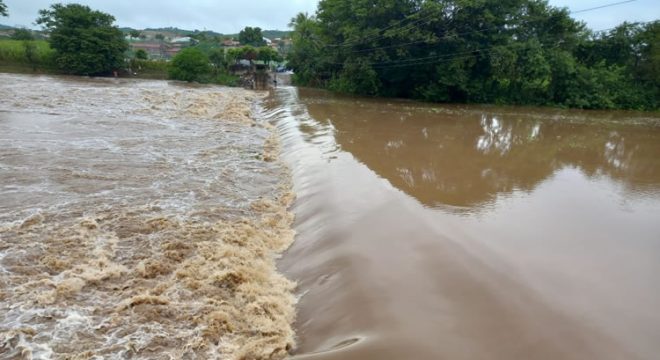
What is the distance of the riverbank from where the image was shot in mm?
4137

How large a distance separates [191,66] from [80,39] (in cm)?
883

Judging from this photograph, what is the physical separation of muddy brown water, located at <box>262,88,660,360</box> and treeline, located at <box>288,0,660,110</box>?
40.6 feet

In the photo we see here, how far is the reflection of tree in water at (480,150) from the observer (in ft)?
30.5

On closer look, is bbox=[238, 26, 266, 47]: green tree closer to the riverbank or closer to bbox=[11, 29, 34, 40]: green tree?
bbox=[11, 29, 34, 40]: green tree

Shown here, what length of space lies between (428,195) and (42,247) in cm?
622

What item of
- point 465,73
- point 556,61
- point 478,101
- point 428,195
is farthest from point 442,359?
point 556,61

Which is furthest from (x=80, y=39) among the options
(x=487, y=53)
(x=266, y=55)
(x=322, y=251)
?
(x=322, y=251)

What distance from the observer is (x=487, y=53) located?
23.7m

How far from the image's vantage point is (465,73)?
79.4 feet

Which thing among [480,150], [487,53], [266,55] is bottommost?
[480,150]

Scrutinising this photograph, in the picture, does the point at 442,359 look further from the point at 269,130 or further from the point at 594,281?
the point at 269,130

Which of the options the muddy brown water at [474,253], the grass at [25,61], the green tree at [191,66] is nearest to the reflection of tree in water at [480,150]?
the muddy brown water at [474,253]

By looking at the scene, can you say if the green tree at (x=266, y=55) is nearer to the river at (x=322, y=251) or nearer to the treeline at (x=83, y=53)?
the treeline at (x=83, y=53)

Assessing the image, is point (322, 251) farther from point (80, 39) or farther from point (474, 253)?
point (80, 39)
